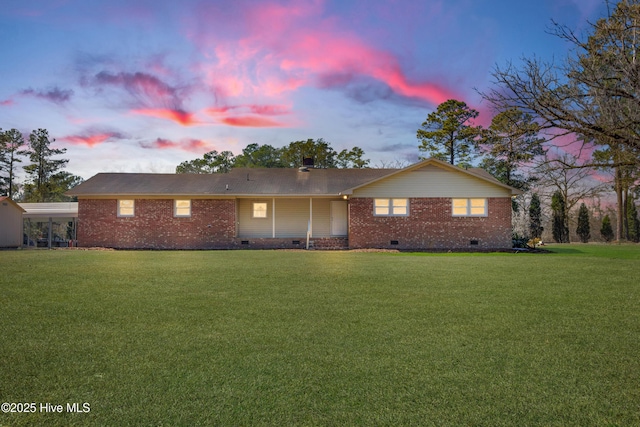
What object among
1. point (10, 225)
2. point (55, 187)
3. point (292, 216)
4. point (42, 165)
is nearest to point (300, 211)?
point (292, 216)

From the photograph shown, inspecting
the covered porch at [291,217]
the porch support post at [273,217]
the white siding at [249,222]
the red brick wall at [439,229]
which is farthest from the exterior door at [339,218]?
the white siding at [249,222]

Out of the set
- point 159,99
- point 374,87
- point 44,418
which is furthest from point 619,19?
point 159,99

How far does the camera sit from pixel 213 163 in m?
46.8

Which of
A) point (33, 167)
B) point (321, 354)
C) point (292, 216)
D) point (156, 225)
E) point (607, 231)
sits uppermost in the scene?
point (33, 167)

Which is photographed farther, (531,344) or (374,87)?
(374,87)

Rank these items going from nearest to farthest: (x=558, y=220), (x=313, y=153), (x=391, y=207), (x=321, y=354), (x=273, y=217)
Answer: (x=321, y=354) < (x=391, y=207) < (x=273, y=217) < (x=558, y=220) < (x=313, y=153)

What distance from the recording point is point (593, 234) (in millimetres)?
37406

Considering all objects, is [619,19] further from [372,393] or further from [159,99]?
[159,99]

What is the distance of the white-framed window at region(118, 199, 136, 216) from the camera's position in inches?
893

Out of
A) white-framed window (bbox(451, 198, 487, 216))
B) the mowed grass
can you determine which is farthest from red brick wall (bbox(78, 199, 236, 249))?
the mowed grass

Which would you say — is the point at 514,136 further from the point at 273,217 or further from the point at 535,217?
the point at 535,217

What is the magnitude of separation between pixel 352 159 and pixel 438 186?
2033 centimetres

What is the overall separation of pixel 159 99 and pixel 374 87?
10.9 metres

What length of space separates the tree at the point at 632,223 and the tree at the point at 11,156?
2054 inches
